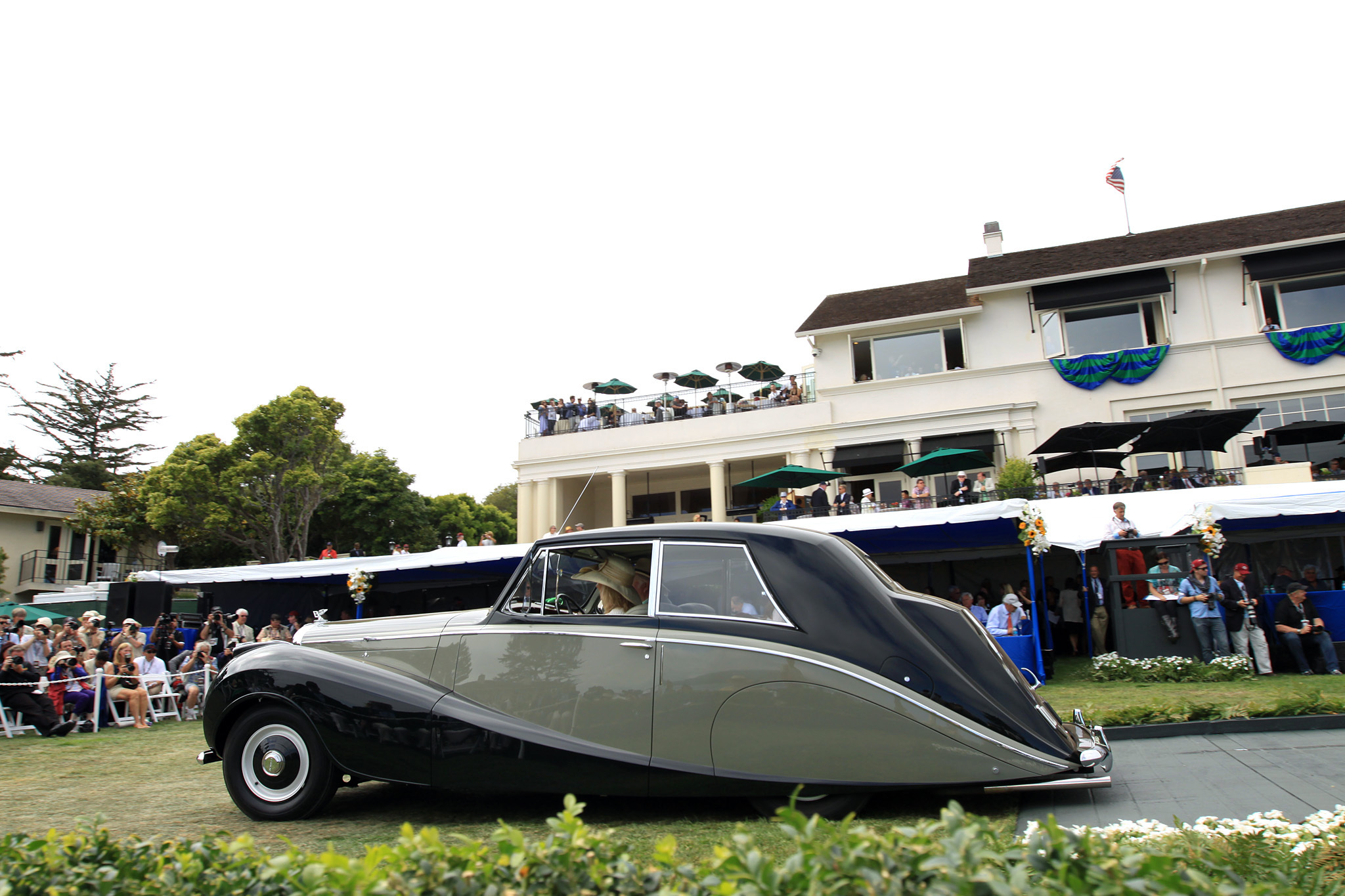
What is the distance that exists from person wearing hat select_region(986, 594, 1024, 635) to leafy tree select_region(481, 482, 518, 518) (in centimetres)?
5708

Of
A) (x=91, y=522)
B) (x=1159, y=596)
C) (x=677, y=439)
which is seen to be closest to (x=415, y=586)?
(x=677, y=439)

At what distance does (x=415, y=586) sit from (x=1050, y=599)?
16.4 meters

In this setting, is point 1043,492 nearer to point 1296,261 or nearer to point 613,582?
point 1296,261

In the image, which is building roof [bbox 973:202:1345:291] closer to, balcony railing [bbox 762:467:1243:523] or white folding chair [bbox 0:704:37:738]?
balcony railing [bbox 762:467:1243:523]

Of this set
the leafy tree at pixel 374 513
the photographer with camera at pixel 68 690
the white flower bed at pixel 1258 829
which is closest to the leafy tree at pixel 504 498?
the leafy tree at pixel 374 513

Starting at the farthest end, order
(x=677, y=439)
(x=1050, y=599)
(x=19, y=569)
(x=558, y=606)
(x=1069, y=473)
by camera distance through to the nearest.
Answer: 1. (x=19, y=569)
2. (x=677, y=439)
3. (x=1069, y=473)
4. (x=1050, y=599)
5. (x=558, y=606)

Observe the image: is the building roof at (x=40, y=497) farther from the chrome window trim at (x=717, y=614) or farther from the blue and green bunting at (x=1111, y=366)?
the blue and green bunting at (x=1111, y=366)

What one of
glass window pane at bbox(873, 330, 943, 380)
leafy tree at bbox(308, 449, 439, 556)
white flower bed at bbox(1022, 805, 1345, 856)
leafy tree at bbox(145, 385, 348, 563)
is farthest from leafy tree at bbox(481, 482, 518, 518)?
white flower bed at bbox(1022, 805, 1345, 856)

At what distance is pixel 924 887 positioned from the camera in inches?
79.0

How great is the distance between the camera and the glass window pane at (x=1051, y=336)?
26.7m

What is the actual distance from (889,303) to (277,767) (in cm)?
2787

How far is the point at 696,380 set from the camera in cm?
3266

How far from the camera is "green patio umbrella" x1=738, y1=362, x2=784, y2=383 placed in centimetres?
3238

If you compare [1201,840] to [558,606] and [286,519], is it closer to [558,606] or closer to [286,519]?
[558,606]
